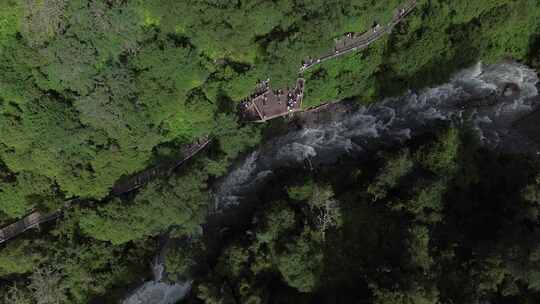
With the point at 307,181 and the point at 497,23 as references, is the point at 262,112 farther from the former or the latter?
the point at 497,23

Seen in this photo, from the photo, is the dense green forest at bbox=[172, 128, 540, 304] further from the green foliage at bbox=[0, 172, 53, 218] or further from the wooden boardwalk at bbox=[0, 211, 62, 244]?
the green foliage at bbox=[0, 172, 53, 218]

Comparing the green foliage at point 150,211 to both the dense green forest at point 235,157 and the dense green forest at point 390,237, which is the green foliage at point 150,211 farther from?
the dense green forest at point 390,237

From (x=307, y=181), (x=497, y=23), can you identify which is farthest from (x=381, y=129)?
(x=497, y=23)

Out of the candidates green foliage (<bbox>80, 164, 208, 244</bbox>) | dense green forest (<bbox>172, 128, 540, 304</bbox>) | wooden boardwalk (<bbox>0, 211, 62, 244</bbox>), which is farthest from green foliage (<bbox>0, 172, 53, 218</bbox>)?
dense green forest (<bbox>172, 128, 540, 304</bbox>)

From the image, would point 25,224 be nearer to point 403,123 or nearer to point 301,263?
point 301,263

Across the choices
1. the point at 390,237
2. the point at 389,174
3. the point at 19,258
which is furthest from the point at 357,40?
the point at 19,258

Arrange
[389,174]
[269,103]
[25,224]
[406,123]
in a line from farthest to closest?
1. [406,123]
2. [269,103]
3. [25,224]
4. [389,174]

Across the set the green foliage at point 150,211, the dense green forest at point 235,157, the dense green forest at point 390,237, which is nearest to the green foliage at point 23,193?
the dense green forest at point 235,157
